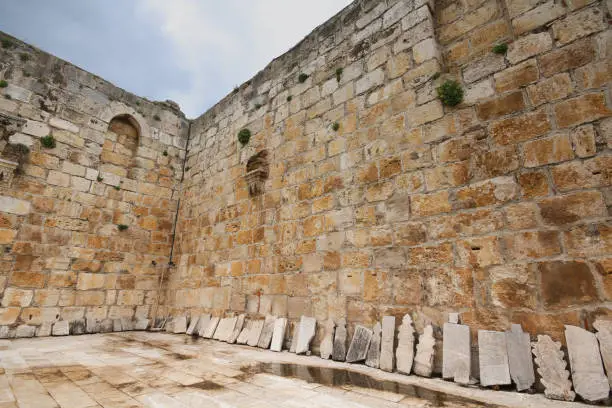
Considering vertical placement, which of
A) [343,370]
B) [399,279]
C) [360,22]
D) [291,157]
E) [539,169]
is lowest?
[343,370]

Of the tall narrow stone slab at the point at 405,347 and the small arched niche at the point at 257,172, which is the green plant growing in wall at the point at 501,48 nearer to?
the tall narrow stone slab at the point at 405,347

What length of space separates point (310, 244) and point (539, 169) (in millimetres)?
2615

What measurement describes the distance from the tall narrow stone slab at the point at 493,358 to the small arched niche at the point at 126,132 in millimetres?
7018

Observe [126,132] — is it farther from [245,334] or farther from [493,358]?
[493,358]

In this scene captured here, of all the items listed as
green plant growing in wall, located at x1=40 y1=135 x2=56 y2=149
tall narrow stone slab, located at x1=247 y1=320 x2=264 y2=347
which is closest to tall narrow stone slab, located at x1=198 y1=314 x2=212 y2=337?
tall narrow stone slab, located at x1=247 y1=320 x2=264 y2=347

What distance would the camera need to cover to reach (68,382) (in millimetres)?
2342

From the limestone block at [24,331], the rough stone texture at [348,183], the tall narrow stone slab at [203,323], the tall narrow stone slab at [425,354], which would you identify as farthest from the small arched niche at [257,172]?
the limestone block at [24,331]

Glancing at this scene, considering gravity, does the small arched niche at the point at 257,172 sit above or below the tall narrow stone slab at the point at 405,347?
above

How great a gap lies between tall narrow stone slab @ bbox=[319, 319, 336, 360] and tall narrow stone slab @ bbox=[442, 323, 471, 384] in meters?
1.21

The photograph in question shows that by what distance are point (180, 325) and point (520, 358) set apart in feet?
17.1

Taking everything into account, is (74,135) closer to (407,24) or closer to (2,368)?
(2,368)

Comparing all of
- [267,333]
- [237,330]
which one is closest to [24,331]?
[237,330]

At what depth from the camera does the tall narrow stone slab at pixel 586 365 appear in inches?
78.5

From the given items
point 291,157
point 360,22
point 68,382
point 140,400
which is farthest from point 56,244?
point 360,22
